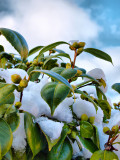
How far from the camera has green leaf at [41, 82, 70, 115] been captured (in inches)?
24.8

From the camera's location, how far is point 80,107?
2.80ft

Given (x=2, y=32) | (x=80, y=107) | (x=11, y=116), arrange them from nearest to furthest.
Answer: (x=11, y=116), (x=2, y=32), (x=80, y=107)

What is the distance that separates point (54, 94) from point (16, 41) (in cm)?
26

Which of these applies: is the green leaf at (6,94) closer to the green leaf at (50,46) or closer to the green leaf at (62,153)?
the green leaf at (62,153)

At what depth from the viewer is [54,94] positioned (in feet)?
2.17

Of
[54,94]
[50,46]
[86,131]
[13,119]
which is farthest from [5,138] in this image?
[50,46]

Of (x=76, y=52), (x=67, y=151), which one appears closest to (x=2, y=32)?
(x=76, y=52)

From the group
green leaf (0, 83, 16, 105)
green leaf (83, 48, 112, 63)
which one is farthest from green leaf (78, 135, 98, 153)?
green leaf (83, 48, 112, 63)

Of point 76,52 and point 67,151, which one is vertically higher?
point 76,52

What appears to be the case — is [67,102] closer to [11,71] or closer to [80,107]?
[80,107]

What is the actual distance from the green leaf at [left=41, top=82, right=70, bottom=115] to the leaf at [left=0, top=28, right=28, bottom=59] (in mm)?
161

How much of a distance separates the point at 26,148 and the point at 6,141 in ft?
0.57

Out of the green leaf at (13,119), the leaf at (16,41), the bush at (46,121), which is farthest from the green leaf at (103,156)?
the leaf at (16,41)

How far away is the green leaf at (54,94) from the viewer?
63 centimetres
